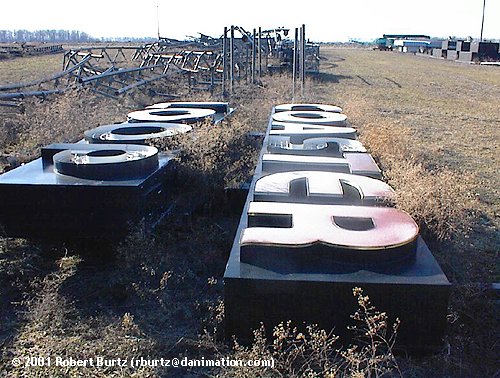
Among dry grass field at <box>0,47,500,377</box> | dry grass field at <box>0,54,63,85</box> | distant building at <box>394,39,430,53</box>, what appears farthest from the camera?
distant building at <box>394,39,430,53</box>

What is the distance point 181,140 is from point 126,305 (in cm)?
311

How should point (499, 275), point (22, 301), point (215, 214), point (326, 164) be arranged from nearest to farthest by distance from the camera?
point (22, 301), point (499, 275), point (326, 164), point (215, 214)

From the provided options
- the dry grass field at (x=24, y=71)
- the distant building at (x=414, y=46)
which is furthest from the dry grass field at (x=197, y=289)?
the distant building at (x=414, y=46)

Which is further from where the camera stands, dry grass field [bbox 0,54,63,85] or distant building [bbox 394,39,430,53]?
distant building [bbox 394,39,430,53]

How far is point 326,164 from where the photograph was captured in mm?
6633

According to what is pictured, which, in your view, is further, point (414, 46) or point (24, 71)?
point (414, 46)

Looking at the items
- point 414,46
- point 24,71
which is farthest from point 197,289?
point 414,46

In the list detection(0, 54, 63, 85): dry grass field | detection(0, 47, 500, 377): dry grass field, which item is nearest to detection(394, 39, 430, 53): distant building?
detection(0, 54, 63, 85): dry grass field

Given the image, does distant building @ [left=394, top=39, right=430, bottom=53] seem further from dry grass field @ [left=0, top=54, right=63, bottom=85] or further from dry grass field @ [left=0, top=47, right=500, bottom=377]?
dry grass field @ [left=0, top=47, right=500, bottom=377]

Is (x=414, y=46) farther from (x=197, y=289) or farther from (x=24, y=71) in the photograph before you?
(x=197, y=289)

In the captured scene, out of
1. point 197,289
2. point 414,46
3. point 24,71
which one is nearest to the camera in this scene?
point 197,289

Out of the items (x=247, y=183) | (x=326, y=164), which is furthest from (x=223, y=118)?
(x=326, y=164)

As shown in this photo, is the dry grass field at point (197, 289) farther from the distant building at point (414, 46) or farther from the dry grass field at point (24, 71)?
the distant building at point (414, 46)

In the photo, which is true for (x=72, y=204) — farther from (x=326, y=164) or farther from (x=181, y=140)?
(x=326, y=164)
